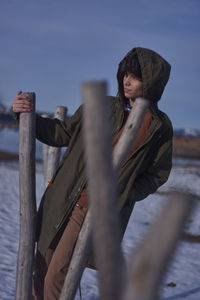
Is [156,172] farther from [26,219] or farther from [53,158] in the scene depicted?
[53,158]

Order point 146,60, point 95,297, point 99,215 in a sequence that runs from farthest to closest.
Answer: point 95,297, point 146,60, point 99,215

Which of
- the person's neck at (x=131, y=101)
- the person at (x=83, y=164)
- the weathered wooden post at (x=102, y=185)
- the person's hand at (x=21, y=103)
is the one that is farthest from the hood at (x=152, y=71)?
the weathered wooden post at (x=102, y=185)

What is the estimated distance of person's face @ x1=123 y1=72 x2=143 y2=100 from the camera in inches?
92.0

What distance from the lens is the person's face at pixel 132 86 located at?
234 cm

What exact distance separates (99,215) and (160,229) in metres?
0.22

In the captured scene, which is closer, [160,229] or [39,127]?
[160,229]

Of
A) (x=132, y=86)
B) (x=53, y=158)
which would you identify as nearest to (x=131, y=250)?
(x=53, y=158)

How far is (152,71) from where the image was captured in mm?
2271

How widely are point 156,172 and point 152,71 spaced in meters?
0.63

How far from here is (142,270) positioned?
0.83 m

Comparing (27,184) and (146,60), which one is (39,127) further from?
(146,60)

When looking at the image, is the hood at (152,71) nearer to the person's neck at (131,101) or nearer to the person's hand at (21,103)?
the person's neck at (131,101)

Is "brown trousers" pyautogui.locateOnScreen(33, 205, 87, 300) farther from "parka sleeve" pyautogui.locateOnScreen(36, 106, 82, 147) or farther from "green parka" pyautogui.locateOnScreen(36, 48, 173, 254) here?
"parka sleeve" pyautogui.locateOnScreen(36, 106, 82, 147)

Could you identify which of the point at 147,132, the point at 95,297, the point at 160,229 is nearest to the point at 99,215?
the point at 160,229
